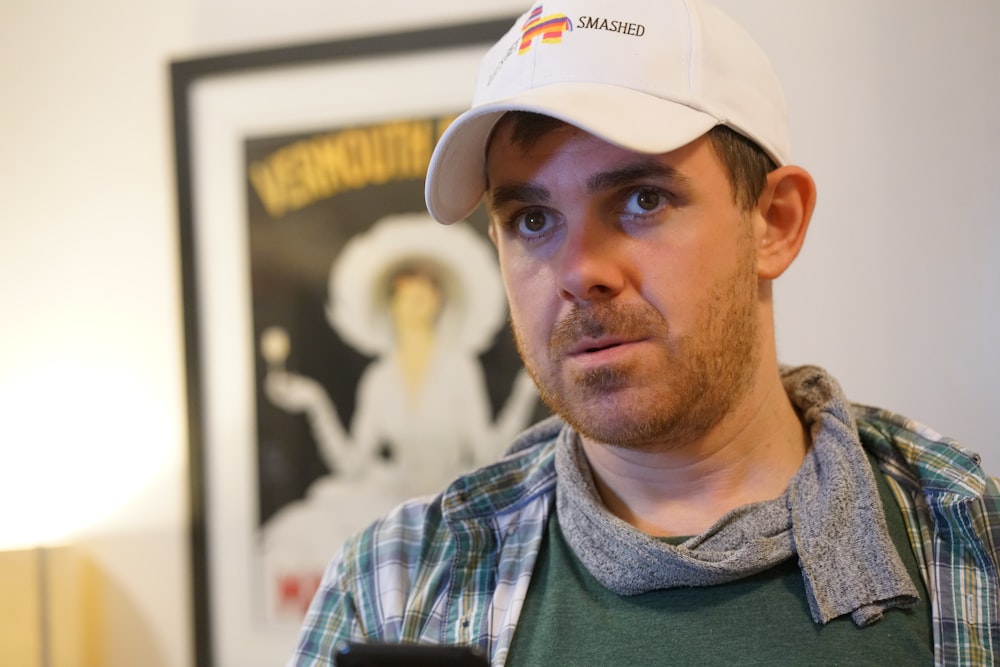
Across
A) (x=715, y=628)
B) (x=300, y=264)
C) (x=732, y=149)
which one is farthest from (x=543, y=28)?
(x=300, y=264)

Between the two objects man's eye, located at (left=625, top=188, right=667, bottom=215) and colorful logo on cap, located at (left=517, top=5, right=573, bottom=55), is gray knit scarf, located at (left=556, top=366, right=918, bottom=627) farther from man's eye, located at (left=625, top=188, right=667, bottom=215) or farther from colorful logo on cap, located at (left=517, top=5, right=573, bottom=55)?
colorful logo on cap, located at (left=517, top=5, right=573, bottom=55)

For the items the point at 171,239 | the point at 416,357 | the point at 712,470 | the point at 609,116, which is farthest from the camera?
the point at 171,239

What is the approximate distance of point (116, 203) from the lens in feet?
4.73

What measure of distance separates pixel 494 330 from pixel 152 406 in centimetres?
59

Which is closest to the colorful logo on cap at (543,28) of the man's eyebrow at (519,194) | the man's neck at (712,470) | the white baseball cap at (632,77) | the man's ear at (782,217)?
the white baseball cap at (632,77)

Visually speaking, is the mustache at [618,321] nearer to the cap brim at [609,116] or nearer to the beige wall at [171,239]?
the cap brim at [609,116]

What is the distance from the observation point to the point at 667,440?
0.80m

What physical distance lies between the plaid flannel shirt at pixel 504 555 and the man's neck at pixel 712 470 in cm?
9

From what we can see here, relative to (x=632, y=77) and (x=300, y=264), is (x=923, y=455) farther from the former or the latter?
(x=300, y=264)

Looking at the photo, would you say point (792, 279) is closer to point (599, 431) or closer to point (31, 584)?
point (599, 431)

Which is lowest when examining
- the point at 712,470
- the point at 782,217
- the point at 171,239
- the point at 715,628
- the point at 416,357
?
the point at 715,628

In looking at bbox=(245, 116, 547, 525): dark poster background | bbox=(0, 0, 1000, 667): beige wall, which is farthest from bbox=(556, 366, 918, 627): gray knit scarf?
bbox=(245, 116, 547, 525): dark poster background

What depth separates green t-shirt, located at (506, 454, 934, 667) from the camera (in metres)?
0.71

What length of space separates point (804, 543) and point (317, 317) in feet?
2.73
